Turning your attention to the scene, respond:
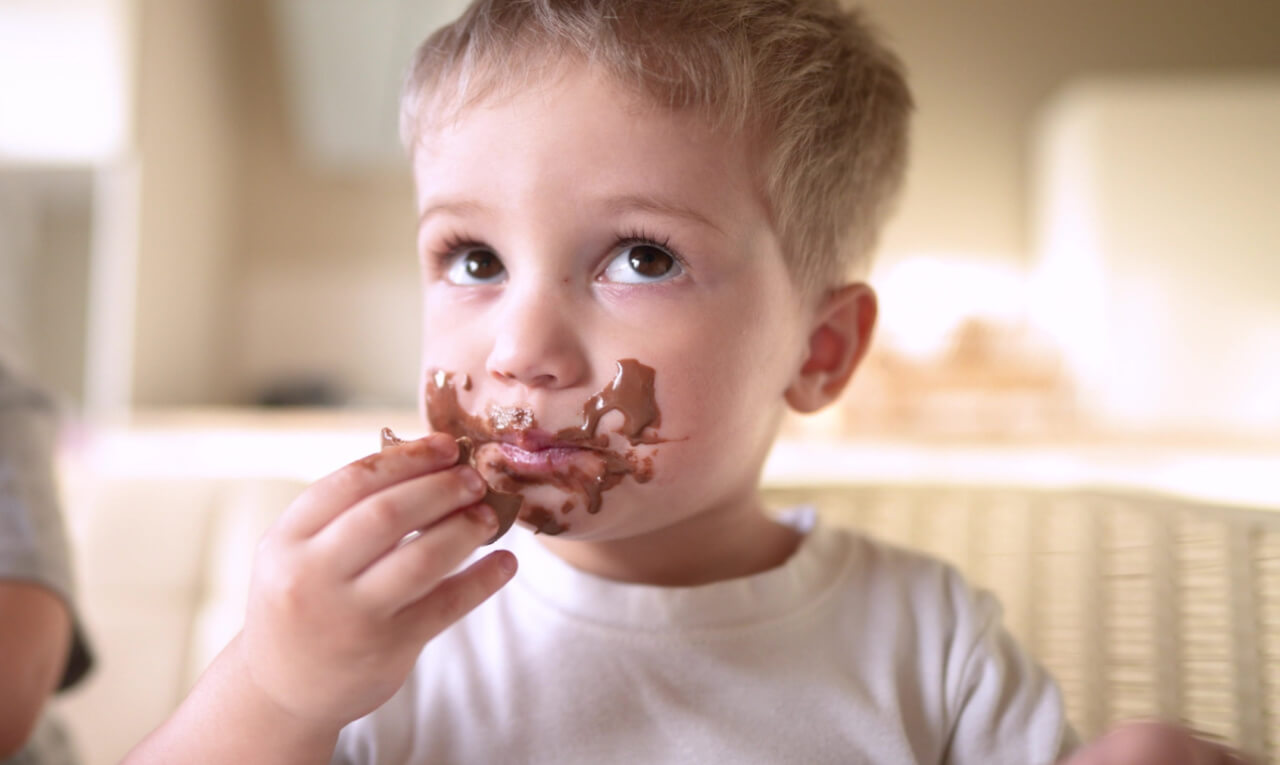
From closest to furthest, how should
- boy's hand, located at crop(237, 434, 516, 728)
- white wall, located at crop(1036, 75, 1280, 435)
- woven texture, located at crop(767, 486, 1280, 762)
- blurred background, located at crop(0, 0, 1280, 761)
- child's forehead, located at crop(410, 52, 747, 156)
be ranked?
boy's hand, located at crop(237, 434, 516, 728), child's forehead, located at crop(410, 52, 747, 156), woven texture, located at crop(767, 486, 1280, 762), blurred background, located at crop(0, 0, 1280, 761), white wall, located at crop(1036, 75, 1280, 435)

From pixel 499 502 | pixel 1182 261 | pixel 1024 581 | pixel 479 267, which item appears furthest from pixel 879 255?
pixel 499 502

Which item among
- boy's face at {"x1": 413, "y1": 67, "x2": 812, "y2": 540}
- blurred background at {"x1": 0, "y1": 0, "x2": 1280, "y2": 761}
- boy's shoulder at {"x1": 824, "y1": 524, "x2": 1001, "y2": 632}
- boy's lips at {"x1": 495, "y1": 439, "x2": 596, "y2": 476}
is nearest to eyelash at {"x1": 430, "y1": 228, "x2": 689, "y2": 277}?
boy's face at {"x1": 413, "y1": 67, "x2": 812, "y2": 540}

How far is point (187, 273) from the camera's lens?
297cm

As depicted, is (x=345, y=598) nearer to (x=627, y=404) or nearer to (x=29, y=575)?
(x=627, y=404)

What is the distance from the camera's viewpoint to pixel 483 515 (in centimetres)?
56

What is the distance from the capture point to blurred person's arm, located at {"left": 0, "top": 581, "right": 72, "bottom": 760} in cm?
79

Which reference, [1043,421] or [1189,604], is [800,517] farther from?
[1043,421]

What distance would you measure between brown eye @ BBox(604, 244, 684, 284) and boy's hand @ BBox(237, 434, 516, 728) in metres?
0.16

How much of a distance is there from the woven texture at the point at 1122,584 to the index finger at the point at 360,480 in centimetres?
59

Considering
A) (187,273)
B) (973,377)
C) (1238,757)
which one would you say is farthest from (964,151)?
(1238,757)

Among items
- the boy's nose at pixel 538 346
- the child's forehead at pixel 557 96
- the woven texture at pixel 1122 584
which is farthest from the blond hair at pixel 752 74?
the woven texture at pixel 1122 584

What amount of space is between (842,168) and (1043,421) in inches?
76.0

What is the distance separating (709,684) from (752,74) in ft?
1.43

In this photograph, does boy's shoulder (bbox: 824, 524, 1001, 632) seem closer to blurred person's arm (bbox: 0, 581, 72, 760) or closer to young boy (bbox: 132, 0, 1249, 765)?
young boy (bbox: 132, 0, 1249, 765)
